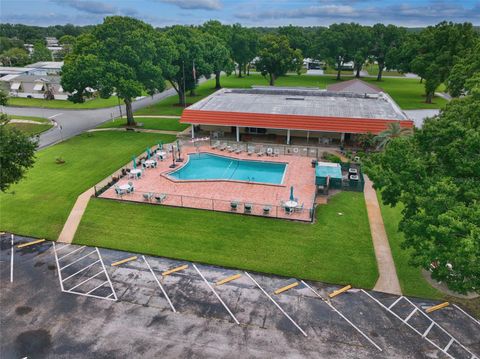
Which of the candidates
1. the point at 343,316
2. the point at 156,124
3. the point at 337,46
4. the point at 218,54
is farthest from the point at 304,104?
the point at 337,46

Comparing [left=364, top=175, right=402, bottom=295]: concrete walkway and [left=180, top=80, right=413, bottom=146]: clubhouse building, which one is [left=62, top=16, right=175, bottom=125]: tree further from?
[left=364, top=175, right=402, bottom=295]: concrete walkway

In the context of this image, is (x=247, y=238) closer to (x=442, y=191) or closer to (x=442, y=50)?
(x=442, y=191)

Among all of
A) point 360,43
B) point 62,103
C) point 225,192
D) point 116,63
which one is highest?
point 360,43

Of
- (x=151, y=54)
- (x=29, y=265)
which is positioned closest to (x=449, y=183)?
(x=29, y=265)

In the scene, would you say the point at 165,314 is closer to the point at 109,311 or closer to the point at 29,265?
the point at 109,311

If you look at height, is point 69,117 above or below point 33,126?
above

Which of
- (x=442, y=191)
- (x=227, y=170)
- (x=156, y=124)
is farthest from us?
(x=156, y=124)

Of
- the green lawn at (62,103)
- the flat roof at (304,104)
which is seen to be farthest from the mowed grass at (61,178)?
the green lawn at (62,103)

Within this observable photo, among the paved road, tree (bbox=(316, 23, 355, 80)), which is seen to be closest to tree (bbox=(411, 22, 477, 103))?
tree (bbox=(316, 23, 355, 80))

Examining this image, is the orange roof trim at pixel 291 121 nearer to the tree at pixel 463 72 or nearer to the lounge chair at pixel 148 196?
the tree at pixel 463 72
